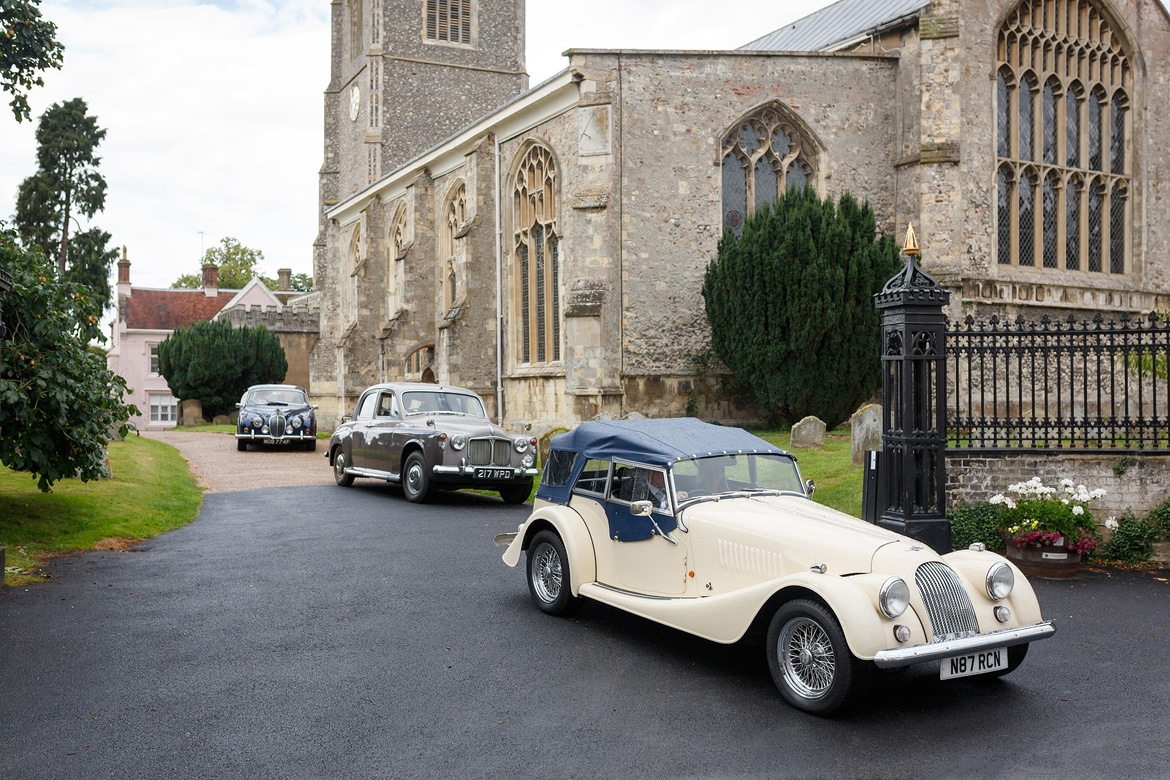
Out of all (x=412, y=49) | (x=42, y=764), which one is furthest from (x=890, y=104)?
(x=412, y=49)

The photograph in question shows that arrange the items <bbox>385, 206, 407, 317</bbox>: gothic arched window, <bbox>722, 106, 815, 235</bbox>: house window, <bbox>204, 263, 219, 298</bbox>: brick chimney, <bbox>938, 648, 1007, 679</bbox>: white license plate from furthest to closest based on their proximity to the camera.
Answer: <bbox>204, 263, 219, 298</bbox>: brick chimney < <bbox>385, 206, 407, 317</bbox>: gothic arched window < <bbox>722, 106, 815, 235</bbox>: house window < <bbox>938, 648, 1007, 679</bbox>: white license plate

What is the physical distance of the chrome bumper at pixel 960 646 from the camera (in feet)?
15.9

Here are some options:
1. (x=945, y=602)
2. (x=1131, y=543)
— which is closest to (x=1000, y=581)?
(x=945, y=602)

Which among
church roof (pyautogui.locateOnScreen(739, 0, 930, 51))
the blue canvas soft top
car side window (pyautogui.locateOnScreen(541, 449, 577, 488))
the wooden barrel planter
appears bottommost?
the wooden barrel planter

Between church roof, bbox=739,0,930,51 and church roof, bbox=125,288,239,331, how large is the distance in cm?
3860

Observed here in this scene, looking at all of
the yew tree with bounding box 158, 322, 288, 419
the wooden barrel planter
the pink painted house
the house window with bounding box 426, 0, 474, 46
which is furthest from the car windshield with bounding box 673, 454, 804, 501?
the pink painted house

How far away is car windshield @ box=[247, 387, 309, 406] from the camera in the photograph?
2558 cm

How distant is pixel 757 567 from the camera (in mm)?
5715

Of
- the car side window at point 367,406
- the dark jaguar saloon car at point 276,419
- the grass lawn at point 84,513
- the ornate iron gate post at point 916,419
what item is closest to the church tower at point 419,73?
the dark jaguar saloon car at point 276,419

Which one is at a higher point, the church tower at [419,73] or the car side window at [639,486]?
the church tower at [419,73]

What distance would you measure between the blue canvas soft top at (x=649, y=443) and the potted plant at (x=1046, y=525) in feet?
12.3

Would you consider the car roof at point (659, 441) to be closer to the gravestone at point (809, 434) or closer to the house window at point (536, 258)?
the gravestone at point (809, 434)

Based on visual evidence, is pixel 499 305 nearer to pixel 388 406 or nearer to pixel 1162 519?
pixel 388 406

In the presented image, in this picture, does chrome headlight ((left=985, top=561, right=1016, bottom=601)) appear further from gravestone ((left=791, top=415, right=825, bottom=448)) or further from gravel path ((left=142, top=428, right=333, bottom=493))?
gravel path ((left=142, top=428, right=333, bottom=493))
